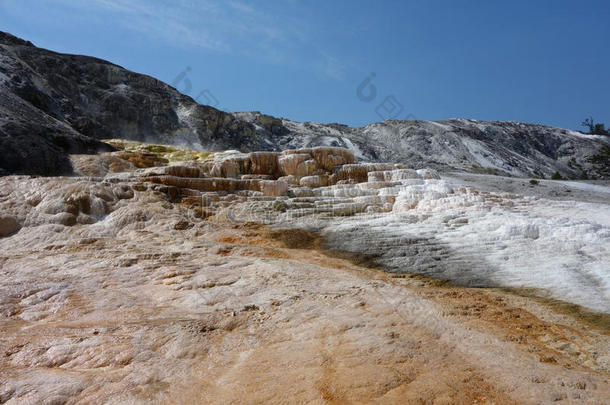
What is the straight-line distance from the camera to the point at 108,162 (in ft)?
44.7

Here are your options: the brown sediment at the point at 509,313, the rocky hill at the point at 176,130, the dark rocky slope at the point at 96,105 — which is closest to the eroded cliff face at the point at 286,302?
the brown sediment at the point at 509,313

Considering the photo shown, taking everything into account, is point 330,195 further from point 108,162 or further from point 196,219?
point 108,162

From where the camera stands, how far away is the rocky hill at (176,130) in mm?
14078

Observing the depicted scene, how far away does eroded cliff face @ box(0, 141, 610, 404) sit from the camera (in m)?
2.72

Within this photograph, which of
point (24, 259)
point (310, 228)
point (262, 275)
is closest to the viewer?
point (262, 275)

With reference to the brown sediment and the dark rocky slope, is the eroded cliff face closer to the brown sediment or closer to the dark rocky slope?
the brown sediment

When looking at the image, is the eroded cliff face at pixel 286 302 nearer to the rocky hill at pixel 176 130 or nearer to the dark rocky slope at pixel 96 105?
the rocky hill at pixel 176 130

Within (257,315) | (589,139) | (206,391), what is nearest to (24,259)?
(257,315)

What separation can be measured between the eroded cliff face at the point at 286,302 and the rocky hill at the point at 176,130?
20.3 ft

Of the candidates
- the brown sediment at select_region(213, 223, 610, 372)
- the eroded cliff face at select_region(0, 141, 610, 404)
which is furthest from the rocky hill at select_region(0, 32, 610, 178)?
the brown sediment at select_region(213, 223, 610, 372)

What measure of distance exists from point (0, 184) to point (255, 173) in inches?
263

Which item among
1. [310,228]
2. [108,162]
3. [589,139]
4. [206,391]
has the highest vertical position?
[589,139]

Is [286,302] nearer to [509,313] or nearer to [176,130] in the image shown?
[509,313]

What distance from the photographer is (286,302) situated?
4.13 metres
